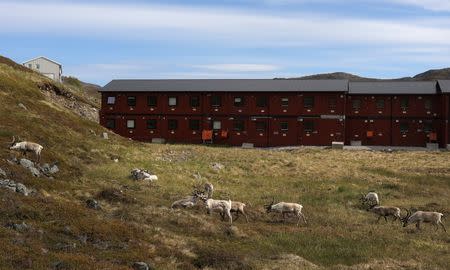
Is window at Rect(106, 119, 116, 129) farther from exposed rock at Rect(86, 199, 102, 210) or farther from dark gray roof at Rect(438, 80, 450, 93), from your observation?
exposed rock at Rect(86, 199, 102, 210)

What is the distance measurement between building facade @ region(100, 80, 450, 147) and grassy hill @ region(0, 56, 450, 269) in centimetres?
2078

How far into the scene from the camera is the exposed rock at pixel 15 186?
23.6 m

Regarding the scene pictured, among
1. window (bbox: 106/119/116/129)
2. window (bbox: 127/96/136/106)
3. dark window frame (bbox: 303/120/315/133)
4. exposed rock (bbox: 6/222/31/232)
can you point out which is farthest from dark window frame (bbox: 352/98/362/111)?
exposed rock (bbox: 6/222/31/232)

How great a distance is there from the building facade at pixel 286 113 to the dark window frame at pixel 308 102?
0.12m

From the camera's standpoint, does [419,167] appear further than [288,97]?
No

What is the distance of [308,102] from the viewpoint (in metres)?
74.1

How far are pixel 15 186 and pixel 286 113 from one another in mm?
53781

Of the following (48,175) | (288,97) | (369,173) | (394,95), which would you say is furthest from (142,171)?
(394,95)

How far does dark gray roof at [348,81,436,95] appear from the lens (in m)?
74.1

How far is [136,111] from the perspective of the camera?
7881 centimetres

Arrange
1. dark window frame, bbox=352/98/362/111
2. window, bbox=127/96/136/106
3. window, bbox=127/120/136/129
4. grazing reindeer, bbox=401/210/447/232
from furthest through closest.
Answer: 1. window, bbox=127/96/136/106
2. window, bbox=127/120/136/129
3. dark window frame, bbox=352/98/362/111
4. grazing reindeer, bbox=401/210/447/232

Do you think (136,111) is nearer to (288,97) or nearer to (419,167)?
(288,97)

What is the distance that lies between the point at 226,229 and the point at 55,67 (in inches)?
4159

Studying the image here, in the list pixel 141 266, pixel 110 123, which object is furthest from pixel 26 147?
pixel 110 123
